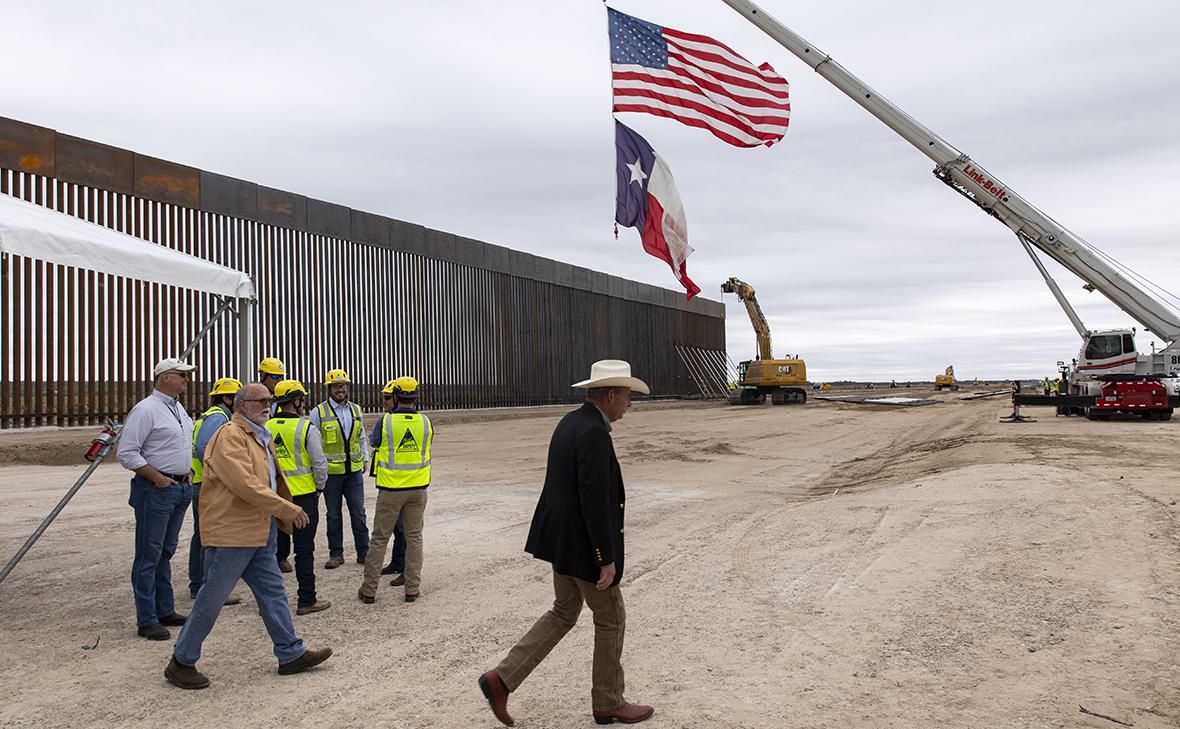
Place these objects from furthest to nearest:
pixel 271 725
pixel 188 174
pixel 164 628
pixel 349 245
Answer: pixel 349 245 → pixel 188 174 → pixel 164 628 → pixel 271 725

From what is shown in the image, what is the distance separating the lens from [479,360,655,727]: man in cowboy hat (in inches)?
158

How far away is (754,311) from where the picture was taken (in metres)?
47.7

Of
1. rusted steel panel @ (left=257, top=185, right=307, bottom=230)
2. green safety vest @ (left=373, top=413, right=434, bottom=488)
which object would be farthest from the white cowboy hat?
rusted steel panel @ (left=257, top=185, right=307, bottom=230)

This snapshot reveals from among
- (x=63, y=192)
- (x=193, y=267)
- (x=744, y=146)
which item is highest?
(x=63, y=192)

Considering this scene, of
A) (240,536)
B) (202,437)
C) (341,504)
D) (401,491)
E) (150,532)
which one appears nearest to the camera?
(240,536)

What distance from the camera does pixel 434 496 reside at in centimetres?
1255

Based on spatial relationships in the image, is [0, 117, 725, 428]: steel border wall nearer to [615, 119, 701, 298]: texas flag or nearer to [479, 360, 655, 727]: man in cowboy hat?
[615, 119, 701, 298]: texas flag

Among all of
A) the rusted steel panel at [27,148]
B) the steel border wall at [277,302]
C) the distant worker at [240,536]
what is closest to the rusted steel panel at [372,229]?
the steel border wall at [277,302]

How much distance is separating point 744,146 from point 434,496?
6.77 m

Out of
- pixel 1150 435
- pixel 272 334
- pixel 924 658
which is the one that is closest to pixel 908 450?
pixel 1150 435

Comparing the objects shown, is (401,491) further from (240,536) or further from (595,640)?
(595,640)

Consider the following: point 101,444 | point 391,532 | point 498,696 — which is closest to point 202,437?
point 101,444

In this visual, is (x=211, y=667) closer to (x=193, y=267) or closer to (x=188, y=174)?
(x=193, y=267)

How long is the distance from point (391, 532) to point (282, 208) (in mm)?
19373
